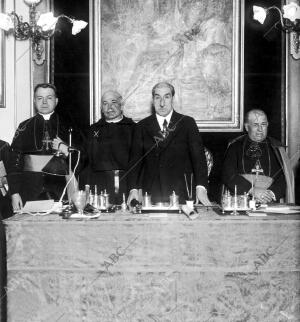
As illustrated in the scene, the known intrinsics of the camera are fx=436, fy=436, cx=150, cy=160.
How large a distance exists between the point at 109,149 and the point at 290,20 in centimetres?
278

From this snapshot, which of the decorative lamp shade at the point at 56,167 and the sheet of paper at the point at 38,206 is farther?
the decorative lamp shade at the point at 56,167

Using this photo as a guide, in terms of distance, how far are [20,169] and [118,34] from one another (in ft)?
7.95

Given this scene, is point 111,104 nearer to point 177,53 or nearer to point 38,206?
point 177,53

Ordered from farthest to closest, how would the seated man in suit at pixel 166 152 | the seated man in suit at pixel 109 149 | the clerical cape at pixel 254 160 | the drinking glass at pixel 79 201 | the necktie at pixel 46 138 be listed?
the seated man in suit at pixel 109 149
the clerical cape at pixel 254 160
the seated man in suit at pixel 166 152
the necktie at pixel 46 138
the drinking glass at pixel 79 201

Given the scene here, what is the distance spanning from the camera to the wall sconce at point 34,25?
17.2 feet

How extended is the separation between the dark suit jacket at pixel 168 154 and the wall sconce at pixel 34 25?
215cm

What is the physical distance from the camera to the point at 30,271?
9.08 feet

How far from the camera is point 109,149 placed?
4.58 metres

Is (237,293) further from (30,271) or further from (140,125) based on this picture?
(140,125)

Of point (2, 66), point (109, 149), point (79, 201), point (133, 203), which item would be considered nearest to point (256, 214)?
point (133, 203)

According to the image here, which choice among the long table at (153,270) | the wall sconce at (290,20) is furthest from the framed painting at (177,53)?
the long table at (153,270)

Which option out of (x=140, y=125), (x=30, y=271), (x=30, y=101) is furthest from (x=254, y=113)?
(x=30, y=101)

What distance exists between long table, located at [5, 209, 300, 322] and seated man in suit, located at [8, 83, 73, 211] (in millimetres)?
1188

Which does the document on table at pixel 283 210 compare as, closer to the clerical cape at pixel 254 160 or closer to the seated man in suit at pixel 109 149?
the clerical cape at pixel 254 160
